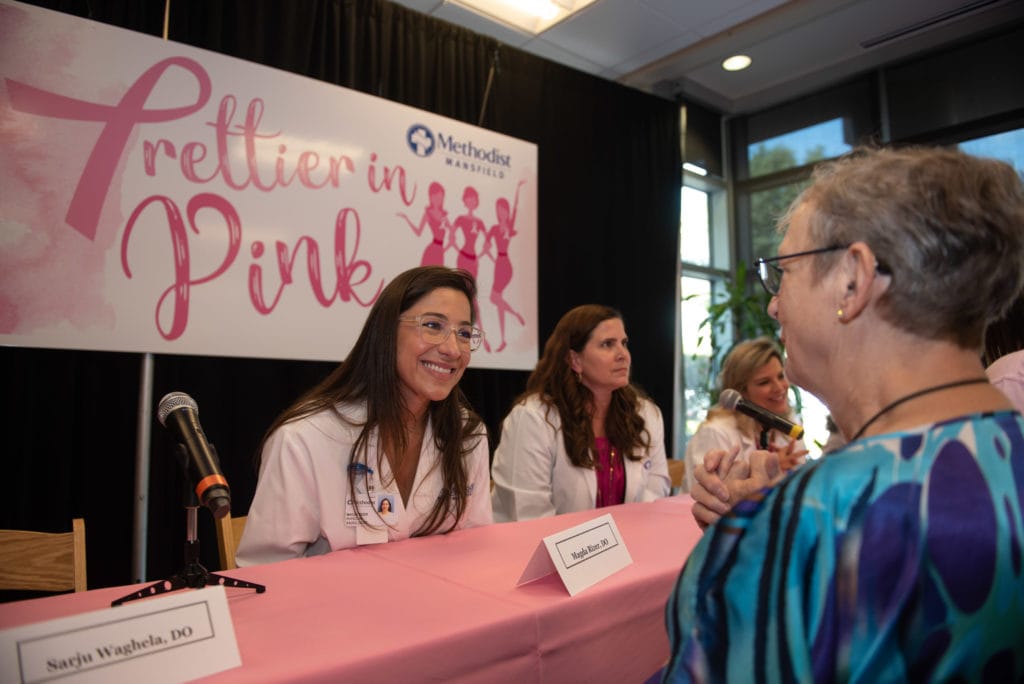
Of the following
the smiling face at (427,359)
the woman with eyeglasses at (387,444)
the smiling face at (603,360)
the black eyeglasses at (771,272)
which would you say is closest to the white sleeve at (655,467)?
the smiling face at (603,360)

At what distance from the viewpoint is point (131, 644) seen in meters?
0.82

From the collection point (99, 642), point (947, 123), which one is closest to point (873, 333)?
point (99, 642)

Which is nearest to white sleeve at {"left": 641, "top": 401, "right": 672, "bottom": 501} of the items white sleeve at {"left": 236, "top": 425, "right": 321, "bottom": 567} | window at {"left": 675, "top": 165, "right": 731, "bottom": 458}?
white sleeve at {"left": 236, "top": 425, "right": 321, "bottom": 567}

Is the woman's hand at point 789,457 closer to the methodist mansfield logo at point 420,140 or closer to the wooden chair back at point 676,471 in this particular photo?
the wooden chair back at point 676,471

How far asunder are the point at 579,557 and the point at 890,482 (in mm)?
731

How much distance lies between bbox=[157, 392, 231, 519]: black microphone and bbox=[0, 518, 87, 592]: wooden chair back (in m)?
0.64

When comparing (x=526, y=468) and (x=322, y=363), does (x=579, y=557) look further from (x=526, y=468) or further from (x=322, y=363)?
(x=322, y=363)

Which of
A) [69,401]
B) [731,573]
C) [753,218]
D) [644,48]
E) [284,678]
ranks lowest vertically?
[284,678]

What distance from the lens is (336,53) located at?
3650 mm

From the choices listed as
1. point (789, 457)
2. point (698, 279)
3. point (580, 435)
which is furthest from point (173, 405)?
point (698, 279)

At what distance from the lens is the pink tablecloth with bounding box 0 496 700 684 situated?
913 mm

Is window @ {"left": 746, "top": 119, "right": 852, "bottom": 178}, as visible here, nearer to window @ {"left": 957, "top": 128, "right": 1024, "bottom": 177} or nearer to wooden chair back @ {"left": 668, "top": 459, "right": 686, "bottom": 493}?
window @ {"left": 957, "top": 128, "right": 1024, "bottom": 177}

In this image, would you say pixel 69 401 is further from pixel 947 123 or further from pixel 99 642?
pixel 947 123

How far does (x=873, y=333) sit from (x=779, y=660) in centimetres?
45
